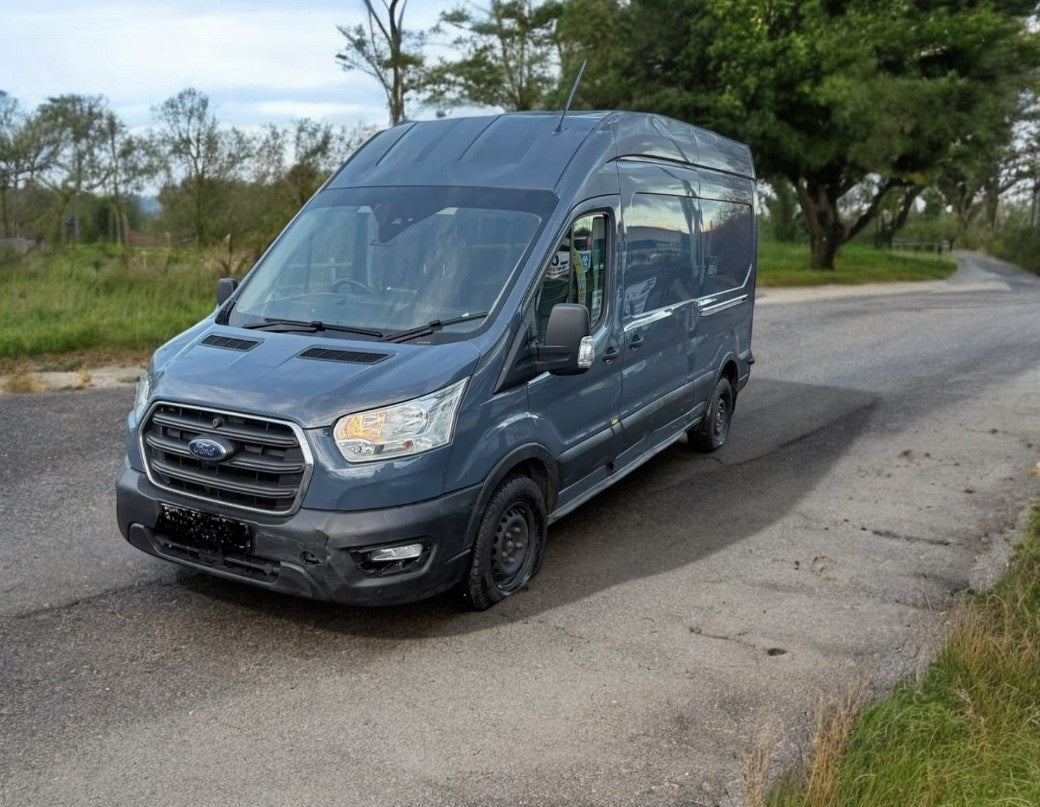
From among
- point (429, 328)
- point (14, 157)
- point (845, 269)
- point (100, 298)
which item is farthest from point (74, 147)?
point (429, 328)

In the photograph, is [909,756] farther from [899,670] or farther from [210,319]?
[210,319]

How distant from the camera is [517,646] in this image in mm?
4891

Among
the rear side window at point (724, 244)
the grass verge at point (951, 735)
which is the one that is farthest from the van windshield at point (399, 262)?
the grass verge at point (951, 735)

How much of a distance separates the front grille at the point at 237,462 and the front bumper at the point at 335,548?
7cm

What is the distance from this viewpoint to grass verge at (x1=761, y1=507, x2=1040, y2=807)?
343cm

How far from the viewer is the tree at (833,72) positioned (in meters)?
25.2

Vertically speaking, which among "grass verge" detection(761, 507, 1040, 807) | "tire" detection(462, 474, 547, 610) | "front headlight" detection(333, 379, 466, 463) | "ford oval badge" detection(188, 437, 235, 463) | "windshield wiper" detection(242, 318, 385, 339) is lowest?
"grass verge" detection(761, 507, 1040, 807)

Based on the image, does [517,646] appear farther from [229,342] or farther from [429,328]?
[229,342]

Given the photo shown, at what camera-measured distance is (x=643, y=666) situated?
4727 mm

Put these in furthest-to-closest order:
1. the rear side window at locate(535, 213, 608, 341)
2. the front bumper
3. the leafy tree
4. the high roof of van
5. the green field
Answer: the leafy tree → the green field → the high roof of van → the rear side window at locate(535, 213, 608, 341) → the front bumper

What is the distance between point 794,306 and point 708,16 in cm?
962

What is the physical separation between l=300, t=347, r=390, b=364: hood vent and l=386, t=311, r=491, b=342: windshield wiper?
9.3 inches

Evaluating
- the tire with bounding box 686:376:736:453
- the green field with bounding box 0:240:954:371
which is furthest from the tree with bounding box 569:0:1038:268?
the tire with bounding box 686:376:736:453

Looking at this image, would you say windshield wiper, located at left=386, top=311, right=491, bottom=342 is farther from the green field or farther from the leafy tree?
the leafy tree
